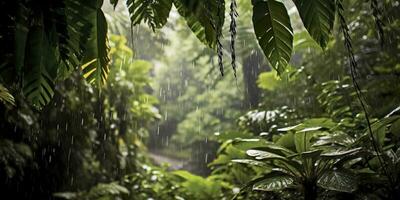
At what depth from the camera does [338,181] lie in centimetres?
167

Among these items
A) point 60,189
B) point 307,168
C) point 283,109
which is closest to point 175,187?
point 60,189

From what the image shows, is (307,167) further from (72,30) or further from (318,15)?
(72,30)

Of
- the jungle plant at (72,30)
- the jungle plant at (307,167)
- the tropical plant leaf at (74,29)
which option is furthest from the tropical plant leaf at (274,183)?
the tropical plant leaf at (74,29)

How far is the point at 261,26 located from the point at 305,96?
3.70 m

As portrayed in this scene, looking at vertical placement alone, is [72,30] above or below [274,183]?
above

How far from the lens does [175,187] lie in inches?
173

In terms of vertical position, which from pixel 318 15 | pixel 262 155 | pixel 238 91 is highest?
pixel 318 15

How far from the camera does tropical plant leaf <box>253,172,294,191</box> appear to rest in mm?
1733

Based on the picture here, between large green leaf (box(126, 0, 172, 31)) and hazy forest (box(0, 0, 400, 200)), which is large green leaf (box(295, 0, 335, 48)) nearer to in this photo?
hazy forest (box(0, 0, 400, 200))

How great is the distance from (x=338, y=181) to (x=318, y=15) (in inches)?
41.7

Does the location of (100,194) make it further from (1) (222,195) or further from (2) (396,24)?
(2) (396,24)

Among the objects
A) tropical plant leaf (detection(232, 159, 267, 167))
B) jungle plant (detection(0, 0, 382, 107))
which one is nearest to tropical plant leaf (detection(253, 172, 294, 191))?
tropical plant leaf (detection(232, 159, 267, 167))

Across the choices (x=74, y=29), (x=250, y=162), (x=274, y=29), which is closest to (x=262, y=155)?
(x=250, y=162)

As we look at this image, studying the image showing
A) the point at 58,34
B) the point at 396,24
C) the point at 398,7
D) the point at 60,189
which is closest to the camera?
the point at 58,34
